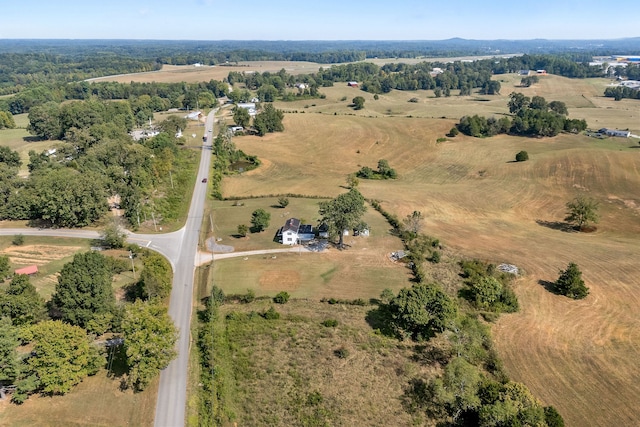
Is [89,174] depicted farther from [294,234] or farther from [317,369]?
[317,369]

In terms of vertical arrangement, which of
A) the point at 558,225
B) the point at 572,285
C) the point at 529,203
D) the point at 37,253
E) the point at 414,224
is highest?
the point at 414,224

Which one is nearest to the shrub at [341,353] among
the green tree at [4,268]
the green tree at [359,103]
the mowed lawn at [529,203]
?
the mowed lawn at [529,203]

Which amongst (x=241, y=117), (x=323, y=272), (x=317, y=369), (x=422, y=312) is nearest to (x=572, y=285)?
(x=422, y=312)

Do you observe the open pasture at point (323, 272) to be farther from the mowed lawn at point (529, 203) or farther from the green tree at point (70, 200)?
the green tree at point (70, 200)

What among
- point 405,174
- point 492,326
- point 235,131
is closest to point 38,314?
point 492,326

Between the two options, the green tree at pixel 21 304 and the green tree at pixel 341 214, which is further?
the green tree at pixel 341 214

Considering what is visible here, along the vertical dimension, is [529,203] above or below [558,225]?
above

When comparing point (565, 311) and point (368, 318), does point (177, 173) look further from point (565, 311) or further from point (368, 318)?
point (565, 311)

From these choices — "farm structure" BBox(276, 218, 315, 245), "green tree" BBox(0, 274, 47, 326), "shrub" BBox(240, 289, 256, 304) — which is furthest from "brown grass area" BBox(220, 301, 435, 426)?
"green tree" BBox(0, 274, 47, 326)
